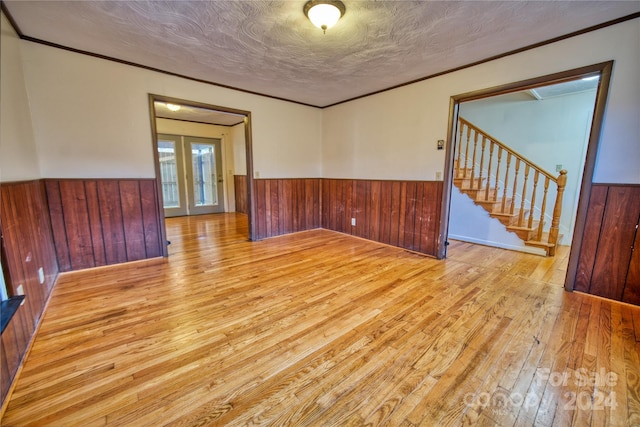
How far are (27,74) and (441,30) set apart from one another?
13.4ft

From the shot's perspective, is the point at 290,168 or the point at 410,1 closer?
the point at 410,1

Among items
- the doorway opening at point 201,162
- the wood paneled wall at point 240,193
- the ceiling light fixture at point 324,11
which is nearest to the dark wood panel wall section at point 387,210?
the doorway opening at point 201,162

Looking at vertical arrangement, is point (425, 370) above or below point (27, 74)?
below

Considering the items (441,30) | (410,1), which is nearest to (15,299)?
(410,1)

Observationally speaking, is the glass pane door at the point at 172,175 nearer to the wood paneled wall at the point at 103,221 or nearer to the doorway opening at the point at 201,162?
the doorway opening at the point at 201,162

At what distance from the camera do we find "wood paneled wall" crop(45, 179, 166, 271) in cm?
293

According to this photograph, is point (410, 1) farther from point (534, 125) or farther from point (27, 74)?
point (534, 125)

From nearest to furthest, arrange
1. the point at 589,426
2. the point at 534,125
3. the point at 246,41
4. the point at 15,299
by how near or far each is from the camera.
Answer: the point at 589,426, the point at 15,299, the point at 246,41, the point at 534,125

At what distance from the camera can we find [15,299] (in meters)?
1.48

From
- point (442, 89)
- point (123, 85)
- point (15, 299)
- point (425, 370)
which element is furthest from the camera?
point (442, 89)

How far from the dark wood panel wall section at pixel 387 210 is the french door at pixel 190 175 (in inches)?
144

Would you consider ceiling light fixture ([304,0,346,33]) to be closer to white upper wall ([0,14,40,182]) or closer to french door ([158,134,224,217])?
white upper wall ([0,14,40,182])

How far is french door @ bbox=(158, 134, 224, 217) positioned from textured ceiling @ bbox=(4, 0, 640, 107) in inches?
147

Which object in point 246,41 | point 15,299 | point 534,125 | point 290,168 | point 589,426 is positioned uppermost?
point 246,41
